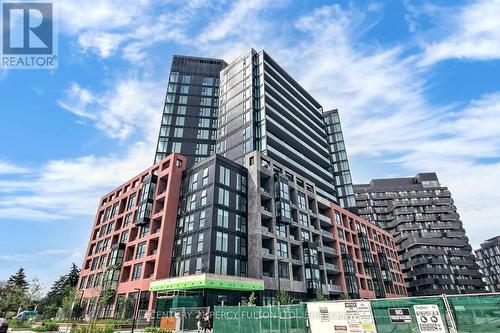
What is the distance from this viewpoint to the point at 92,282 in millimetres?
55500

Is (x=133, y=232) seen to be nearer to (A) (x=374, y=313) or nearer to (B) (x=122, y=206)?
(B) (x=122, y=206)

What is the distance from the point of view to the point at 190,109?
80.9 m

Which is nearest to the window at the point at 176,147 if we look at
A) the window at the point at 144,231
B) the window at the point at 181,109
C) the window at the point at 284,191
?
the window at the point at 181,109

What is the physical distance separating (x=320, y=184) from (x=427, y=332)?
6181 cm

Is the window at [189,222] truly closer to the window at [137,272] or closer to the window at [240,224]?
the window at [240,224]

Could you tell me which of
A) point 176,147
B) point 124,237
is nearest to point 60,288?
point 124,237

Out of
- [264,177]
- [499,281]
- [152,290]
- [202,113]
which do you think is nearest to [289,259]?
[264,177]

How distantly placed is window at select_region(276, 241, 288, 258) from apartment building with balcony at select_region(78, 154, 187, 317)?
53.0 feet

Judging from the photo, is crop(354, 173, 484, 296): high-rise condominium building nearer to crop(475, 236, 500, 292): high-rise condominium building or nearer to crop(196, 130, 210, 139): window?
crop(475, 236, 500, 292): high-rise condominium building

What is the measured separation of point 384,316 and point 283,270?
31.3 meters

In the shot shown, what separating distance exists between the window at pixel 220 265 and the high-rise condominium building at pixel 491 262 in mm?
140711

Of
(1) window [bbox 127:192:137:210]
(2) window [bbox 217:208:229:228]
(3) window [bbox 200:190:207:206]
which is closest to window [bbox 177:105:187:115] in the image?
(1) window [bbox 127:192:137:210]

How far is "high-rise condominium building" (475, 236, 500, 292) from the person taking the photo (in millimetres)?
124938

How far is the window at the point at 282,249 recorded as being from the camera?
44.1 m
